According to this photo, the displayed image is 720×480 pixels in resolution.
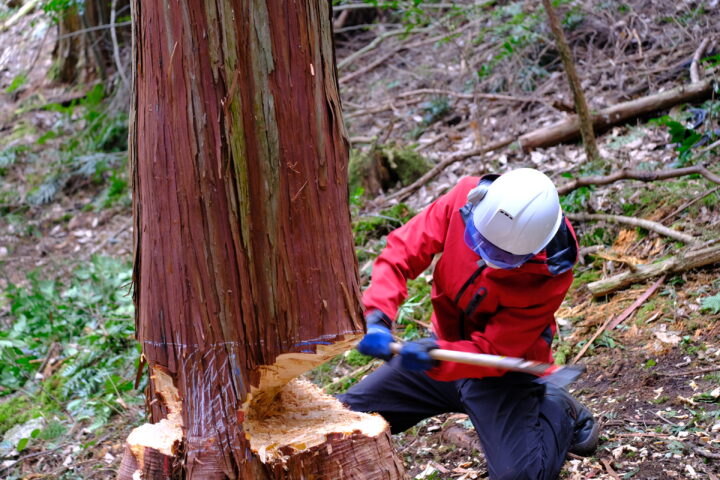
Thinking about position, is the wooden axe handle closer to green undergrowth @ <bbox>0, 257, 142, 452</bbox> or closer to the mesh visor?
the mesh visor

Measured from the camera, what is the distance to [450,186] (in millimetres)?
5895

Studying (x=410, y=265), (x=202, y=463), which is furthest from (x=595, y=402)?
(x=202, y=463)

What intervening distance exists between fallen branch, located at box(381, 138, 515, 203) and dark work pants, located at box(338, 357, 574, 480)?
2875 mm

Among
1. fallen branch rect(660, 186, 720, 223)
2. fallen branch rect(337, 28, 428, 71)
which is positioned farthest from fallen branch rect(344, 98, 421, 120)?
fallen branch rect(660, 186, 720, 223)

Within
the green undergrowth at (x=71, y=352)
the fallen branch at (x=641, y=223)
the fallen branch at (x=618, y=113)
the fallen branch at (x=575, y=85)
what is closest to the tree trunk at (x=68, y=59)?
the green undergrowth at (x=71, y=352)

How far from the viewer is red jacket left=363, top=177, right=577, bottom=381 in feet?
9.21

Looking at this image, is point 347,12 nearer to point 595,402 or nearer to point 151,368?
point 595,402

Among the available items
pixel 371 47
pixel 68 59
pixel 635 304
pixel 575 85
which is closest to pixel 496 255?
pixel 635 304

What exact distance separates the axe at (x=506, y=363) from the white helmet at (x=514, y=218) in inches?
16.4

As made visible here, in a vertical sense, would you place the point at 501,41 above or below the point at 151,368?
above

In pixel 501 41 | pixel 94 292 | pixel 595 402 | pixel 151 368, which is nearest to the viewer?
pixel 151 368

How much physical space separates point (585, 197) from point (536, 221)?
2313 millimetres

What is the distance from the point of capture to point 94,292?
18.5 ft

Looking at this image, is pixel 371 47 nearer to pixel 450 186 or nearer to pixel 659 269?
pixel 450 186
